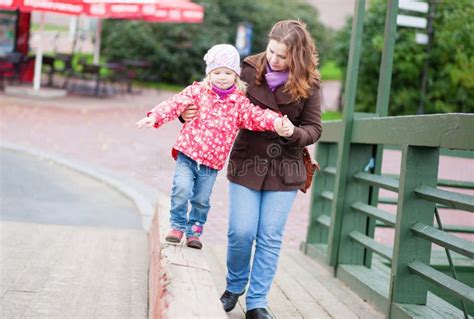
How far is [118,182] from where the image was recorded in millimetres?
11367

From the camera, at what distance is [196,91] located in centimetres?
461

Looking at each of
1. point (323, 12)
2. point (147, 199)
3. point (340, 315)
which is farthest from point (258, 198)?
point (323, 12)

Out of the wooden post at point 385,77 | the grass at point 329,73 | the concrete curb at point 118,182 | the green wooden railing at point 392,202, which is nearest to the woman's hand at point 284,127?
the green wooden railing at point 392,202

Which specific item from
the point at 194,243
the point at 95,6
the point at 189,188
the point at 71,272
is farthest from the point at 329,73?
the point at 189,188

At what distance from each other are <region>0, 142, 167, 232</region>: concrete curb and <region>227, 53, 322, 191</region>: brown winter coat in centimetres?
403

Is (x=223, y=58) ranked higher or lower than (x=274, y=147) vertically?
higher

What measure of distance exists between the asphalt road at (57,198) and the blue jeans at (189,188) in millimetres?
3771

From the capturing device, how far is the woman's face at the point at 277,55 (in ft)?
14.5

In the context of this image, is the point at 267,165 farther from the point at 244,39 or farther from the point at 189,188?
the point at 244,39

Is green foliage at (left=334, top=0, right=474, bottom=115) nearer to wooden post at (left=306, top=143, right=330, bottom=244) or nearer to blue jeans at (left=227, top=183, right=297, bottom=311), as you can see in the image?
wooden post at (left=306, top=143, right=330, bottom=244)

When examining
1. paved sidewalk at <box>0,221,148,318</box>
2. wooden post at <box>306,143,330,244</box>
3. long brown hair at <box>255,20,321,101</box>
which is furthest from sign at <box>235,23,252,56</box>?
long brown hair at <box>255,20,321,101</box>

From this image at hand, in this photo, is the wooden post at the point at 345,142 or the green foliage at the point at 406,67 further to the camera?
the green foliage at the point at 406,67

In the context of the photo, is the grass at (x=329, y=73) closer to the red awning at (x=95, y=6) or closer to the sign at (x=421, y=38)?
the sign at (x=421, y=38)

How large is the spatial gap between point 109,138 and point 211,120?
12131 mm
